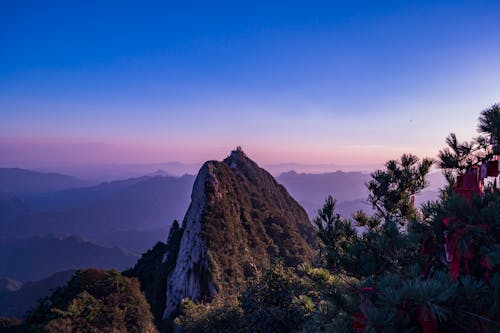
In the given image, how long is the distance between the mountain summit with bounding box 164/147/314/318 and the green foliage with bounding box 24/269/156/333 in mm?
9939

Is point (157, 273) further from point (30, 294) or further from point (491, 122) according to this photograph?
point (30, 294)

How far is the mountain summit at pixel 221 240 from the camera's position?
3741 cm

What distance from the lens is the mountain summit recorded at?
123ft

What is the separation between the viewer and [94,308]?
721 inches

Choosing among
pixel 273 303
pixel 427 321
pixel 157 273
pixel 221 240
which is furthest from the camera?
pixel 157 273

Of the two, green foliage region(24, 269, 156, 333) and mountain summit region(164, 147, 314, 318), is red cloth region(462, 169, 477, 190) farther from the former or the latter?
mountain summit region(164, 147, 314, 318)

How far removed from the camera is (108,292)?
21281 millimetres

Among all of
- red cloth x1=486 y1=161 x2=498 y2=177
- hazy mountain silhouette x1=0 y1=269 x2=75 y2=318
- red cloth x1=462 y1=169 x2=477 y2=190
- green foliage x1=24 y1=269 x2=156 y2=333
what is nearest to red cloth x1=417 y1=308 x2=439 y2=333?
red cloth x1=462 y1=169 x2=477 y2=190

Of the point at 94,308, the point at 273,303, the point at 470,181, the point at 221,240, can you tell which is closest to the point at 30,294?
the point at 221,240

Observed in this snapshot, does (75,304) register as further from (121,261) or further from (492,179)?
(121,261)

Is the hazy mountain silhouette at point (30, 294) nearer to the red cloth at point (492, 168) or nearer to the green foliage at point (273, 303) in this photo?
the green foliage at point (273, 303)

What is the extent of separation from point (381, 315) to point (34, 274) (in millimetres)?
247988

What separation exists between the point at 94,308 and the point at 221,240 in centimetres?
2436

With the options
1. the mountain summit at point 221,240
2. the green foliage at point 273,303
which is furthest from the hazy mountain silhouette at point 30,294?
the green foliage at point 273,303
